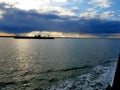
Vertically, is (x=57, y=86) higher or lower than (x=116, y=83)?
lower

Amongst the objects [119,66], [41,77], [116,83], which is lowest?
[41,77]

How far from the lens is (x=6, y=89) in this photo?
79.6 ft

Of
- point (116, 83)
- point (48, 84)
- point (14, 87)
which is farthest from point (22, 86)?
point (116, 83)

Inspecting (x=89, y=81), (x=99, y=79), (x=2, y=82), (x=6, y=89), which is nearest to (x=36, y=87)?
(x=6, y=89)

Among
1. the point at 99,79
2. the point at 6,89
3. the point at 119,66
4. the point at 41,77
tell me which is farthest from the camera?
the point at 41,77

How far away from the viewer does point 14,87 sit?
25.2m

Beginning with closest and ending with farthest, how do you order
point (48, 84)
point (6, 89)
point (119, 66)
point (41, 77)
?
point (119, 66), point (6, 89), point (48, 84), point (41, 77)

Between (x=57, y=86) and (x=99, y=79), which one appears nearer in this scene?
(x=57, y=86)

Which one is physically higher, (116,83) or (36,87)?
(116,83)

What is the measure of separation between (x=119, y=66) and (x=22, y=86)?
18.4 metres

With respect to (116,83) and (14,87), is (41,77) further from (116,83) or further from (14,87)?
(116,83)

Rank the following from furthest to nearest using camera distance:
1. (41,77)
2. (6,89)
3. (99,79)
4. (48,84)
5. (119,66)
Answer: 1. (41,77)
2. (99,79)
3. (48,84)
4. (6,89)
5. (119,66)

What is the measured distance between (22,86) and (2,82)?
3.67m

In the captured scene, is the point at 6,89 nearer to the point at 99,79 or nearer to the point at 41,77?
the point at 41,77
